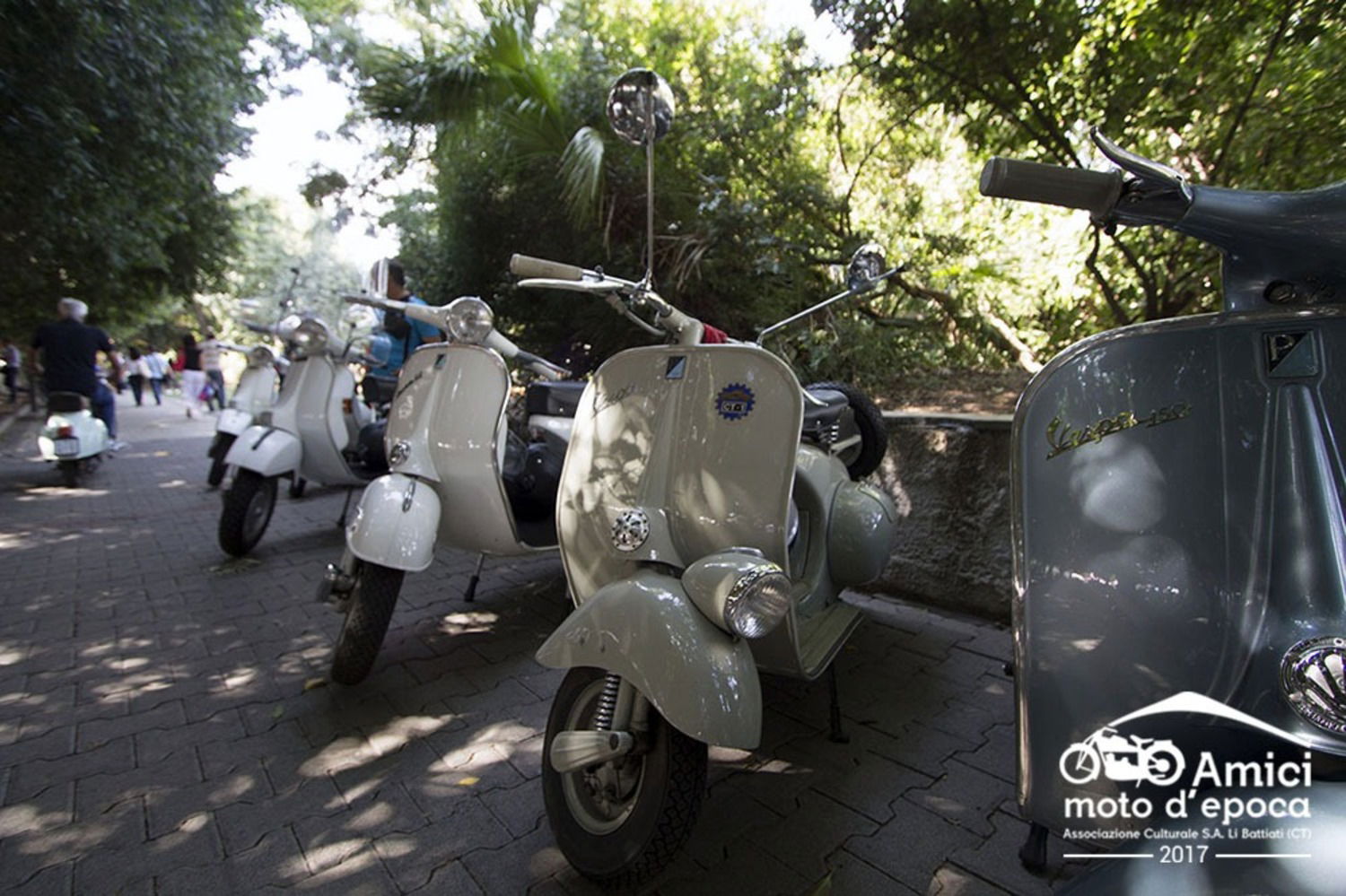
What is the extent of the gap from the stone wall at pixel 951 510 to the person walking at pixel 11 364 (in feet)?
55.9

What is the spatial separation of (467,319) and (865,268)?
1661mm

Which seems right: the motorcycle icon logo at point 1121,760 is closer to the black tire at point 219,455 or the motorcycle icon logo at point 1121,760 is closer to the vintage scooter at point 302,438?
the vintage scooter at point 302,438

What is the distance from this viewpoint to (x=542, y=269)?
1935 mm

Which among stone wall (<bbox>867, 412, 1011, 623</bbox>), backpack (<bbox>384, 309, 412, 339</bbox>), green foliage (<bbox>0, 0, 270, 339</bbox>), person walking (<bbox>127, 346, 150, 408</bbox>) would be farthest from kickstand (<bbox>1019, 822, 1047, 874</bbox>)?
person walking (<bbox>127, 346, 150, 408</bbox>)

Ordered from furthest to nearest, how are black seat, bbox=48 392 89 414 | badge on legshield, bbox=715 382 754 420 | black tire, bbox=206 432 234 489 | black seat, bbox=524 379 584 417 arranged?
black seat, bbox=48 392 89 414, black tire, bbox=206 432 234 489, black seat, bbox=524 379 584 417, badge on legshield, bbox=715 382 754 420

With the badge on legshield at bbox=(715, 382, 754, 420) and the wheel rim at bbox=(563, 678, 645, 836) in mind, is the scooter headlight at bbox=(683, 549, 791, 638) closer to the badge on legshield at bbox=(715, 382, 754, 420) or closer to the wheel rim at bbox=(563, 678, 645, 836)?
the wheel rim at bbox=(563, 678, 645, 836)

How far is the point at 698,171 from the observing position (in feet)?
18.0

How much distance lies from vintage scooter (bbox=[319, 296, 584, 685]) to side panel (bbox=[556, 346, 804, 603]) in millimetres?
802

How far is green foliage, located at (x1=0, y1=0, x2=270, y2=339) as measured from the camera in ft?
16.2

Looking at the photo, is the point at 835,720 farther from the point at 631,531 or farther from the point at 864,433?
the point at 864,433

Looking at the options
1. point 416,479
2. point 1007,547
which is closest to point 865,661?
point 1007,547

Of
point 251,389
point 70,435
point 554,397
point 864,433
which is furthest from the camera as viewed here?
point 70,435

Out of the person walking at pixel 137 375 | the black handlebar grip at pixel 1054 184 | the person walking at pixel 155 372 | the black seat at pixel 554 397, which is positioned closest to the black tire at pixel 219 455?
the black seat at pixel 554 397

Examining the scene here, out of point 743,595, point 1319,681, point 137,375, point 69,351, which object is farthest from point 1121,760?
point 137,375
